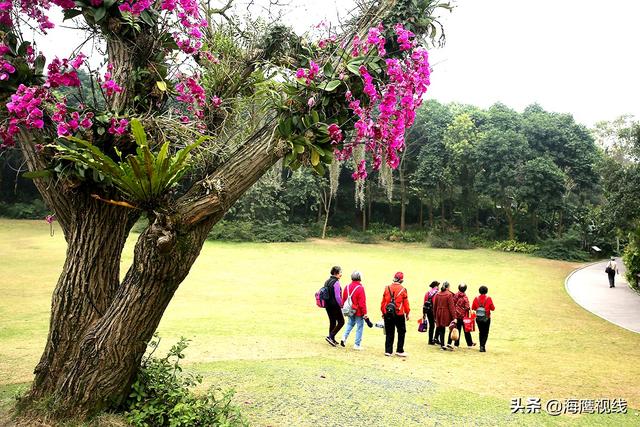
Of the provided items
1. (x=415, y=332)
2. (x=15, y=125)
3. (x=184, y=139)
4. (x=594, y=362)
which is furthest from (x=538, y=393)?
(x=15, y=125)

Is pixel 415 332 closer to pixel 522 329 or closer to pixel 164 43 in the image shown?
pixel 522 329

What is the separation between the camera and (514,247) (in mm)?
24797

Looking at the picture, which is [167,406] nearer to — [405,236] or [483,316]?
[483,316]

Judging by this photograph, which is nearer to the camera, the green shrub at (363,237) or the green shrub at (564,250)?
the green shrub at (564,250)

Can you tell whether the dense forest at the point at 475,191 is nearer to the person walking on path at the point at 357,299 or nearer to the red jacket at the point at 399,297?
the person walking on path at the point at 357,299

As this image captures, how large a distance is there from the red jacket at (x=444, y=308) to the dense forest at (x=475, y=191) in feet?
51.6

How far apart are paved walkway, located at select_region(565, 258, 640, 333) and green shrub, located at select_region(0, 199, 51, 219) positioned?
988 inches

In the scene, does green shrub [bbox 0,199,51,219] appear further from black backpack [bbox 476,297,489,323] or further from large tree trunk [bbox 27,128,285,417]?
large tree trunk [bbox 27,128,285,417]

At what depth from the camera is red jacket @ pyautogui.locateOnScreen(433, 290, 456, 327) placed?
23.6 ft

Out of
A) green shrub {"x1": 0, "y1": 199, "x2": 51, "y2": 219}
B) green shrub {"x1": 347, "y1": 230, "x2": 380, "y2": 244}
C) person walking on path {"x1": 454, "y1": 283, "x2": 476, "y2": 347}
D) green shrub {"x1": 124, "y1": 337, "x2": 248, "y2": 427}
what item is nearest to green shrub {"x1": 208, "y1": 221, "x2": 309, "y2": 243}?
green shrub {"x1": 347, "y1": 230, "x2": 380, "y2": 244}

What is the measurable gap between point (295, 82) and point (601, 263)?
24224mm

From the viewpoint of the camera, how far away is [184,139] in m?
3.47

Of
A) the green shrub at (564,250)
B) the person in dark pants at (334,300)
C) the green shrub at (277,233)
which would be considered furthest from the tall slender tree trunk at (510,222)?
the person in dark pants at (334,300)

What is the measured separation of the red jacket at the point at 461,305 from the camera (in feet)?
24.4
